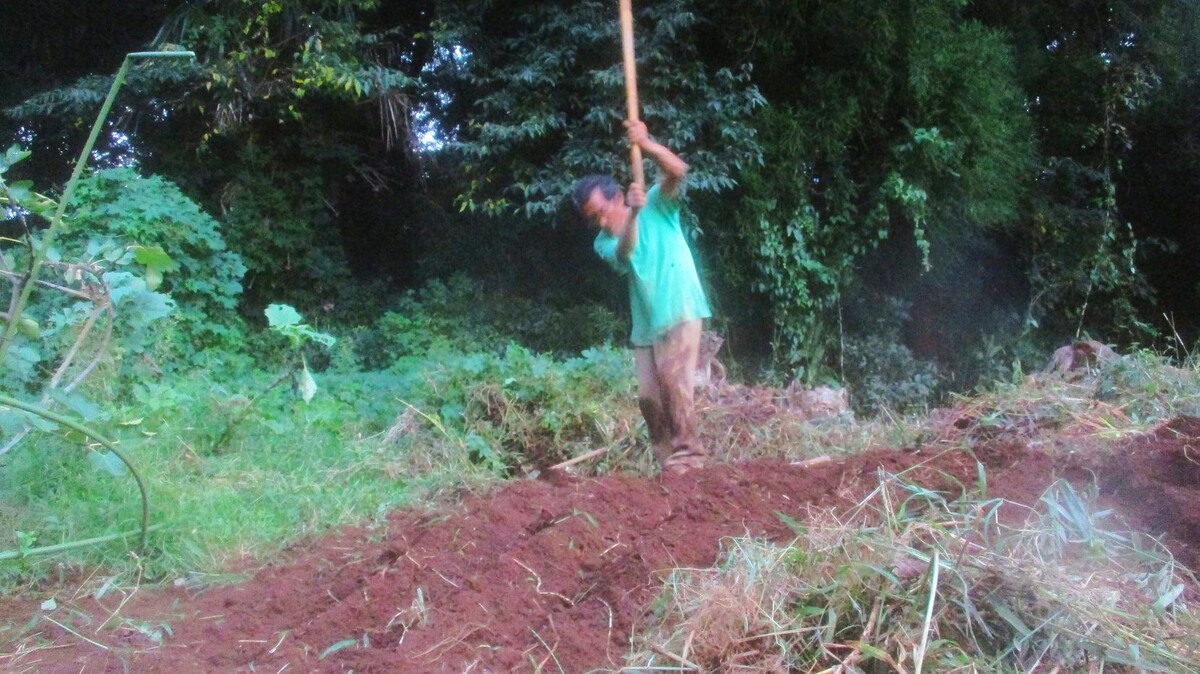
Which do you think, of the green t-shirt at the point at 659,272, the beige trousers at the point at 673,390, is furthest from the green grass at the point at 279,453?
the green t-shirt at the point at 659,272

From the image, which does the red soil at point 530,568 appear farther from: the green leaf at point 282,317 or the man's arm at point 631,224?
the green leaf at point 282,317

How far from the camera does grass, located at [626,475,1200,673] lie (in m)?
2.58

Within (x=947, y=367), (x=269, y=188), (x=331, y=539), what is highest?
(x=269, y=188)

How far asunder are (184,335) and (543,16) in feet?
13.9

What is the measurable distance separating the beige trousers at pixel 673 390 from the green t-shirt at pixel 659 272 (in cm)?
7

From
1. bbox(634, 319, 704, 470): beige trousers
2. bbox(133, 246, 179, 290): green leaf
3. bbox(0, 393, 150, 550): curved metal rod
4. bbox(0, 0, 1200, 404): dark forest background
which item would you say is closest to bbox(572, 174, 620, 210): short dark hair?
bbox(634, 319, 704, 470): beige trousers

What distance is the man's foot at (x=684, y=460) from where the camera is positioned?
5.02m

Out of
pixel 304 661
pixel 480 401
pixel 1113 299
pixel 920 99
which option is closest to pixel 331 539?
pixel 304 661

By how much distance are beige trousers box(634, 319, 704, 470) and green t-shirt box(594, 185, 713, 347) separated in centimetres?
7

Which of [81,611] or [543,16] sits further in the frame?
[543,16]

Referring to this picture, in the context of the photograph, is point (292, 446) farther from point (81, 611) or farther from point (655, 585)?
point (655, 585)

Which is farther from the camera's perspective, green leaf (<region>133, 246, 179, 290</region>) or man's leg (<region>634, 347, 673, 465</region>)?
man's leg (<region>634, 347, 673, 465</region>)

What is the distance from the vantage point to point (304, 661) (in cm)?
325

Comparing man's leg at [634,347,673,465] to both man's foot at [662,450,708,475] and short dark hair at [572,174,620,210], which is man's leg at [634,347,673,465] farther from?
short dark hair at [572,174,620,210]
